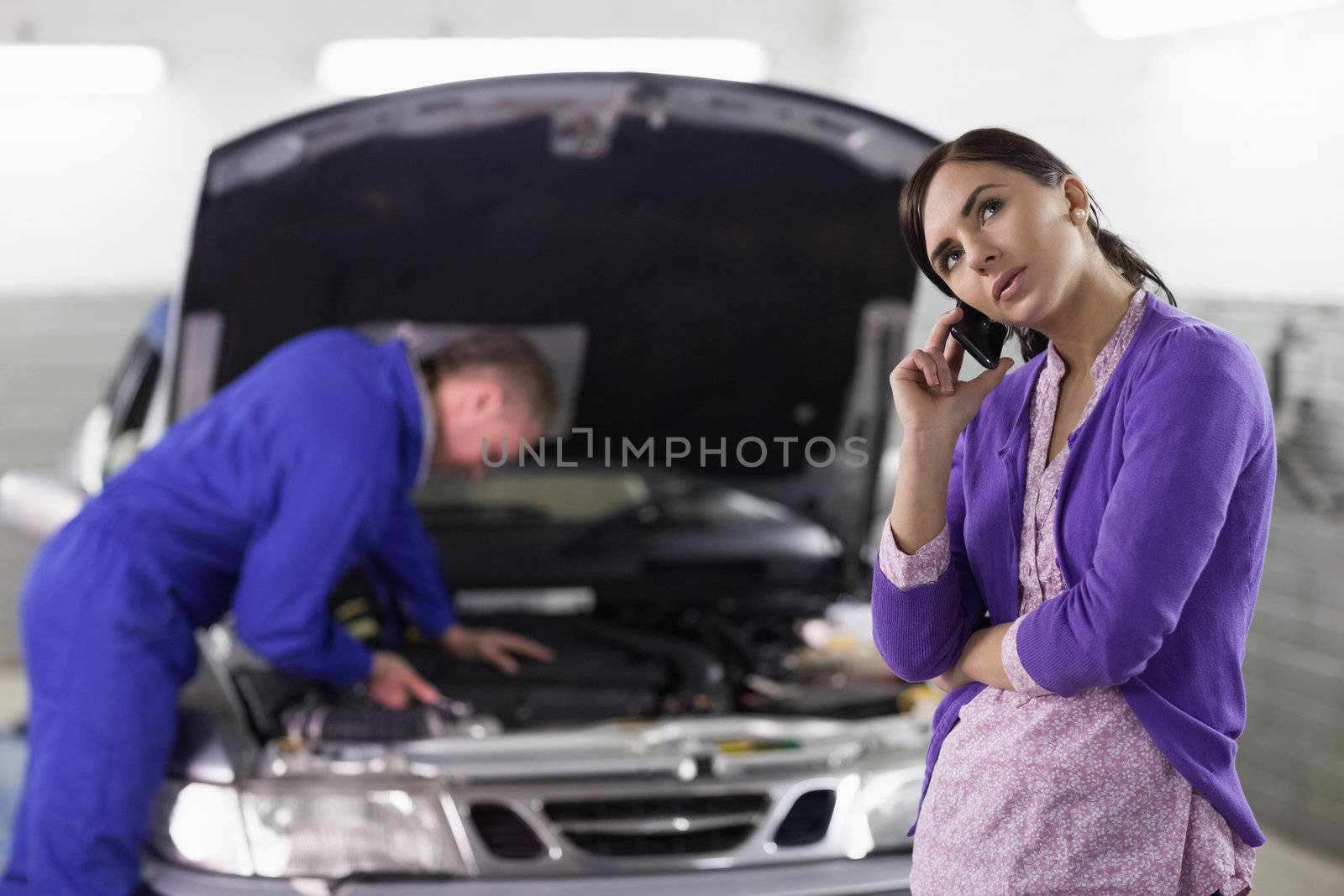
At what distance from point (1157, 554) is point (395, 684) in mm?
1557

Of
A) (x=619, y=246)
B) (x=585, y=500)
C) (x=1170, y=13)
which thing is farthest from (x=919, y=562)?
(x=1170, y=13)

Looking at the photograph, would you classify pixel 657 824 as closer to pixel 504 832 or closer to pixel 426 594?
pixel 504 832

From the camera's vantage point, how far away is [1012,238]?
39.4 inches

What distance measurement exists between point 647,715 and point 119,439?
1.47 meters

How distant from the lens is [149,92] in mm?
5281

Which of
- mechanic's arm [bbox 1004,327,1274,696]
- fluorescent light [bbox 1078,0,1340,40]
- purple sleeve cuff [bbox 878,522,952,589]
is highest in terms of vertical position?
fluorescent light [bbox 1078,0,1340,40]

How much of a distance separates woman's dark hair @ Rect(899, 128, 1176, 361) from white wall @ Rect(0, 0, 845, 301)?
4.59 meters

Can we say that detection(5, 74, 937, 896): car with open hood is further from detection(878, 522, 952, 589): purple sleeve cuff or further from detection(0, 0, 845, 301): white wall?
detection(0, 0, 845, 301): white wall

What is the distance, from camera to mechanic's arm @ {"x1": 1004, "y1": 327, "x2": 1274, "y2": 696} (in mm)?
913

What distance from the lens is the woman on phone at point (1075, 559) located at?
3.04 ft

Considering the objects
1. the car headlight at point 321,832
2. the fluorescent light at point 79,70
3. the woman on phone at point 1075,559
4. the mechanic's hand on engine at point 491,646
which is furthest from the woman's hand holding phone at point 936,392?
the fluorescent light at point 79,70

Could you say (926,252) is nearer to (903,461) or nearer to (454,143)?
(903,461)

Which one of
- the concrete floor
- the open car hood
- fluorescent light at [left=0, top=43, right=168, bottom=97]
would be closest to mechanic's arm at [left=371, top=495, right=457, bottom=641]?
the open car hood

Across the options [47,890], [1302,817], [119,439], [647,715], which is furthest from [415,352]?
[1302,817]
